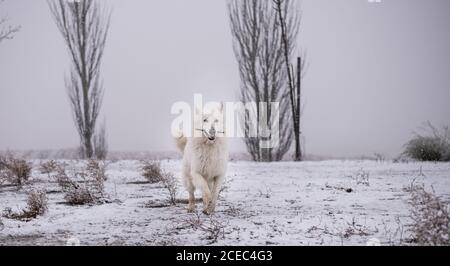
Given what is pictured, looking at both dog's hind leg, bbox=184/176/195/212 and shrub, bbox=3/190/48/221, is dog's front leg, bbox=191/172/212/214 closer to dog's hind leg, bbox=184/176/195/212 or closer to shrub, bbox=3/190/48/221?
dog's hind leg, bbox=184/176/195/212

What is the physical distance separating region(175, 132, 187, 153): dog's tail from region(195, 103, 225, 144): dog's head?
117 cm

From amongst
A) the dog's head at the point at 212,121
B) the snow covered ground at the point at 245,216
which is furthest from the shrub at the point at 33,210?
the dog's head at the point at 212,121

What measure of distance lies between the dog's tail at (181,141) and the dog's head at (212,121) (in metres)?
1.17

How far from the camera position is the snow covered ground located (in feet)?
15.4

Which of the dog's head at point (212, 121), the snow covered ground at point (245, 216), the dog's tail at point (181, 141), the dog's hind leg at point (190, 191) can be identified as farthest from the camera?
the dog's tail at point (181, 141)

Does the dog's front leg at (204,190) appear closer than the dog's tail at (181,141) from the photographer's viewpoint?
Yes

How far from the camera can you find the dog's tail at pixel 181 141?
293 inches

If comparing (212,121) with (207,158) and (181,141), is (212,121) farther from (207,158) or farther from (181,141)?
(181,141)

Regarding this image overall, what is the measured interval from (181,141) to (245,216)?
2.12 meters

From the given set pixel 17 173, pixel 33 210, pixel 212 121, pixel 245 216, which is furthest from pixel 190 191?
pixel 17 173

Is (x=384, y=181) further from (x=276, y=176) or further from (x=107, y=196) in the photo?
(x=107, y=196)

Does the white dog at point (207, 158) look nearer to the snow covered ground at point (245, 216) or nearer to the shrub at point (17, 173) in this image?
the snow covered ground at point (245, 216)

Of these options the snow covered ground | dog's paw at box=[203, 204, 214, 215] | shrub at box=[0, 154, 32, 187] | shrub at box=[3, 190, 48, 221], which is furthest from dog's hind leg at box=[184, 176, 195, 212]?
shrub at box=[0, 154, 32, 187]
